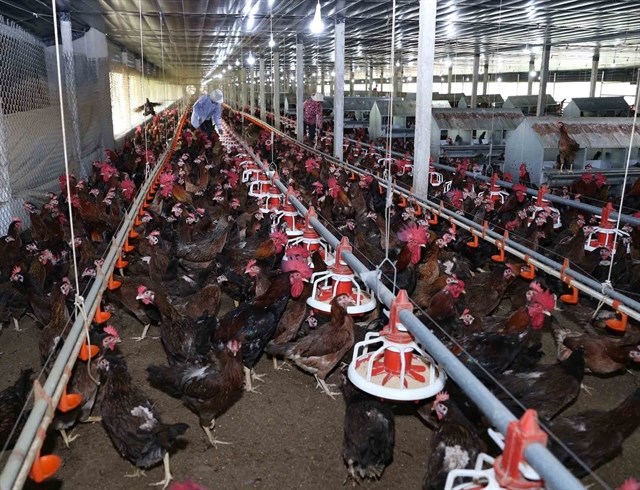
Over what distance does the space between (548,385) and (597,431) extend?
0.39m

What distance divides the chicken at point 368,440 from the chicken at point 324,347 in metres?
0.60

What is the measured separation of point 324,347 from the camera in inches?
137

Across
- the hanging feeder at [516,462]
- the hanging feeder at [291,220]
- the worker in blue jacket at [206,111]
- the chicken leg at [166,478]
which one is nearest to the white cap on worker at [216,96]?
the worker in blue jacket at [206,111]

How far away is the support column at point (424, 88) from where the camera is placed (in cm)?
636

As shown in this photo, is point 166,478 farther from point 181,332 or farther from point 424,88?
point 424,88

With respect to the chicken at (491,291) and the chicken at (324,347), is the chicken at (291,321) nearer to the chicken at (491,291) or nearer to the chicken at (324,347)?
the chicken at (324,347)

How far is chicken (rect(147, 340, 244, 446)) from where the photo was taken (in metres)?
3.11

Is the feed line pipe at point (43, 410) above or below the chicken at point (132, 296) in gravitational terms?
above

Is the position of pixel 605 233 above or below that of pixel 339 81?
below

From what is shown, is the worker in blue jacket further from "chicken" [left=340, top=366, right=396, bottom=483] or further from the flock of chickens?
"chicken" [left=340, top=366, right=396, bottom=483]

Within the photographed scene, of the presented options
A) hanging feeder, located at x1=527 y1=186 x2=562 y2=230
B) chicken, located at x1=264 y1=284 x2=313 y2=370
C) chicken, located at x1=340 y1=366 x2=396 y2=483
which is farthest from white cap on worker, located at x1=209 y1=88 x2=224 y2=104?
chicken, located at x1=340 y1=366 x2=396 y2=483

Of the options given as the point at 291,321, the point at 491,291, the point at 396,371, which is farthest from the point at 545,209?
the point at 396,371

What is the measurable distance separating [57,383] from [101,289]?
1059 mm

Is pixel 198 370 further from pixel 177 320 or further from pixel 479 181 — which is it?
pixel 479 181
